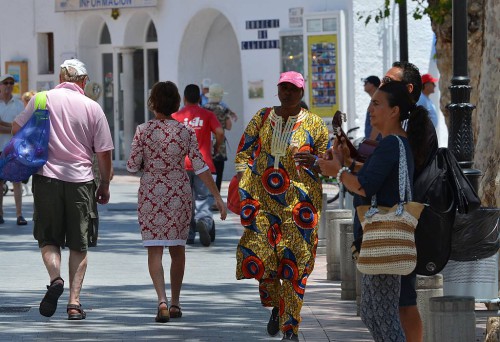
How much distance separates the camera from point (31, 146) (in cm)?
998

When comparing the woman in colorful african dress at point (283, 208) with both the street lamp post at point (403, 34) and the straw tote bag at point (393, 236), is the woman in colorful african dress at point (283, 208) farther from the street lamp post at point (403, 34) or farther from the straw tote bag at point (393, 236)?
the street lamp post at point (403, 34)

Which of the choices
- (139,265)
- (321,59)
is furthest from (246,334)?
(321,59)

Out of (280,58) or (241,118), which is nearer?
(280,58)

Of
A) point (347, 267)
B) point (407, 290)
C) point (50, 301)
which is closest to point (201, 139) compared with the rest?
point (347, 267)

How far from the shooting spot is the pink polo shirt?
10.1 meters

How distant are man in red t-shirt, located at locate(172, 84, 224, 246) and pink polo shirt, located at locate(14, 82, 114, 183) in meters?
5.26

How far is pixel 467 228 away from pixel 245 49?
783 inches

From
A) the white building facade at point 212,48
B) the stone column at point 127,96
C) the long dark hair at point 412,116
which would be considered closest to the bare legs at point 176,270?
the long dark hair at point 412,116

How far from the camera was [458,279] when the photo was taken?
7.96 meters

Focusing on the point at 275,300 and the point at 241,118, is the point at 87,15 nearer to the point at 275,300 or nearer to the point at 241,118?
the point at 241,118

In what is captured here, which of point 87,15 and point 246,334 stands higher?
point 87,15

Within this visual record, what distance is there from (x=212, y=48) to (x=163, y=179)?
1928 centimetres

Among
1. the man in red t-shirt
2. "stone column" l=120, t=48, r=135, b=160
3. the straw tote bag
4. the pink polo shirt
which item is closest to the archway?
"stone column" l=120, t=48, r=135, b=160

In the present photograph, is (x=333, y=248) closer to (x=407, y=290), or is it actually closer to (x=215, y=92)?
(x=407, y=290)
